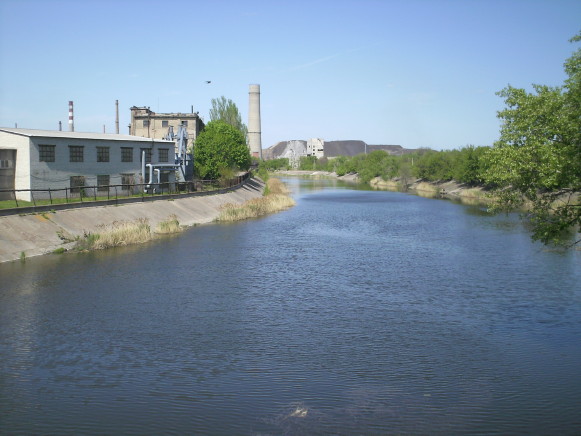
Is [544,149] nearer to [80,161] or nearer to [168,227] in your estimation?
[168,227]

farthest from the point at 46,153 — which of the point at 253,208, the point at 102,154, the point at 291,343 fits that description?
the point at 291,343

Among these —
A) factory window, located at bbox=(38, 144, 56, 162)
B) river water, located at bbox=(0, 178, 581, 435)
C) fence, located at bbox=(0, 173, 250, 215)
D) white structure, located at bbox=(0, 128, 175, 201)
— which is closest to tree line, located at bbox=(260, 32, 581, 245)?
river water, located at bbox=(0, 178, 581, 435)

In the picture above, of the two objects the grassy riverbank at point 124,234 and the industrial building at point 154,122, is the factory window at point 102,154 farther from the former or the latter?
the industrial building at point 154,122

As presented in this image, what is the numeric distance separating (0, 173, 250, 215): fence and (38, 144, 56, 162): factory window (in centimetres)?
274

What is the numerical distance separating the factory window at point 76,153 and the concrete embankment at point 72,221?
725 cm

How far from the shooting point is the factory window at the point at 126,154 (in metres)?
53.3

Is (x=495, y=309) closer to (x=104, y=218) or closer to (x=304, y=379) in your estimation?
(x=304, y=379)

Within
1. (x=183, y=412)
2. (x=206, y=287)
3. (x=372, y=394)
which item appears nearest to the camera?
(x=183, y=412)

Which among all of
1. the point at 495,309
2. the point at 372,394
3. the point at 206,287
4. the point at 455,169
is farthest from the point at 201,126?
the point at 372,394

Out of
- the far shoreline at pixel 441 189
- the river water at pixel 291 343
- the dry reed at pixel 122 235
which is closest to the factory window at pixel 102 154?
the dry reed at pixel 122 235

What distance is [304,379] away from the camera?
15000 millimetres

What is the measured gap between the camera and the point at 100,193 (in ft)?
162

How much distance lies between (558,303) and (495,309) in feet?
9.40

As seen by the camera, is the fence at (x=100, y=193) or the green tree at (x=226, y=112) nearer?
the fence at (x=100, y=193)
